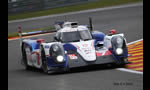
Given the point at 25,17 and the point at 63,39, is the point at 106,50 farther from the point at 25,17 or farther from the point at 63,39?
the point at 25,17

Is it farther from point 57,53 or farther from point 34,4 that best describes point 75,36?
point 34,4

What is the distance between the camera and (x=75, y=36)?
1223cm

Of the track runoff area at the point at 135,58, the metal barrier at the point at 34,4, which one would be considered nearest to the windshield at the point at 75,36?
the track runoff area at the point at 135,58

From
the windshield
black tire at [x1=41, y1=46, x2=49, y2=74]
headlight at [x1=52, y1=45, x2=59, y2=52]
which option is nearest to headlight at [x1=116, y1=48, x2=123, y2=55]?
the windshield

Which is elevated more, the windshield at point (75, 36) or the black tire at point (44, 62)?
the windshield at point (75, 36)

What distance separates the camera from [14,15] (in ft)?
98.6

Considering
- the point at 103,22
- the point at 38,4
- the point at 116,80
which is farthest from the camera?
the point at 38,4

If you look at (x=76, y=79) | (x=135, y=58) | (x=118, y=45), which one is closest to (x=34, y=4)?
(x=135, y=58)

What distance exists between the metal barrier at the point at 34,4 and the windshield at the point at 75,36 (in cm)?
1677

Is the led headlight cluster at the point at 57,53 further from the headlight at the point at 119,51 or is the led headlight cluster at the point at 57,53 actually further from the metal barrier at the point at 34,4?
the metal barrier at the point at 34,4

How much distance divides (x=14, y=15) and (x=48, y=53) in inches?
760

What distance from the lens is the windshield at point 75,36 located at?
39.8ft

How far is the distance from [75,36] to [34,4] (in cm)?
1749
